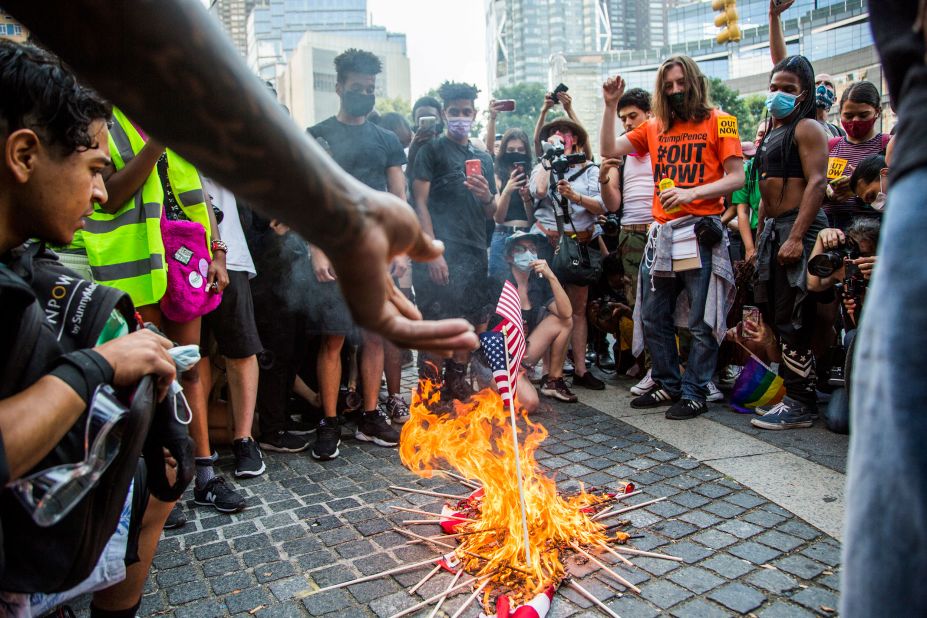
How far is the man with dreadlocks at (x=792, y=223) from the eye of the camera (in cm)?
535

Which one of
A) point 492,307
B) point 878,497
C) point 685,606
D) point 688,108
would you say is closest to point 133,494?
point 878,497

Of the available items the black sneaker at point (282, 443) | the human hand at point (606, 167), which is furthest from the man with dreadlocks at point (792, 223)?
the black sneaker at point (282, 443)

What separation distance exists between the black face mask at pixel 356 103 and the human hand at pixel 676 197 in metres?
2.54

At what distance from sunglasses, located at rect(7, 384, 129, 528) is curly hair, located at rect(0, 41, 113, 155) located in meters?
0.67

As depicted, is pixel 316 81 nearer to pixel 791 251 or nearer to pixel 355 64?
pixel 355 64

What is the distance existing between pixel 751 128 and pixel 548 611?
197 feet

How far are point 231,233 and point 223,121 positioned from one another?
4.07m

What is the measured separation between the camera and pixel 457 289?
6332 mm

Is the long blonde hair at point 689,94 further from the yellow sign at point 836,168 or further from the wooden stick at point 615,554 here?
the wooden stick at point 615,554

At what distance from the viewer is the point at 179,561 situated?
138 inches

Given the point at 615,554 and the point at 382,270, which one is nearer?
the point at 382,270

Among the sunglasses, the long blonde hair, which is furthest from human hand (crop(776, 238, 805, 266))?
the sunglasses

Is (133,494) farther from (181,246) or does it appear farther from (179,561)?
(181,246)

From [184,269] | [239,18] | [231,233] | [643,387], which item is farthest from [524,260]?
[239,18]
